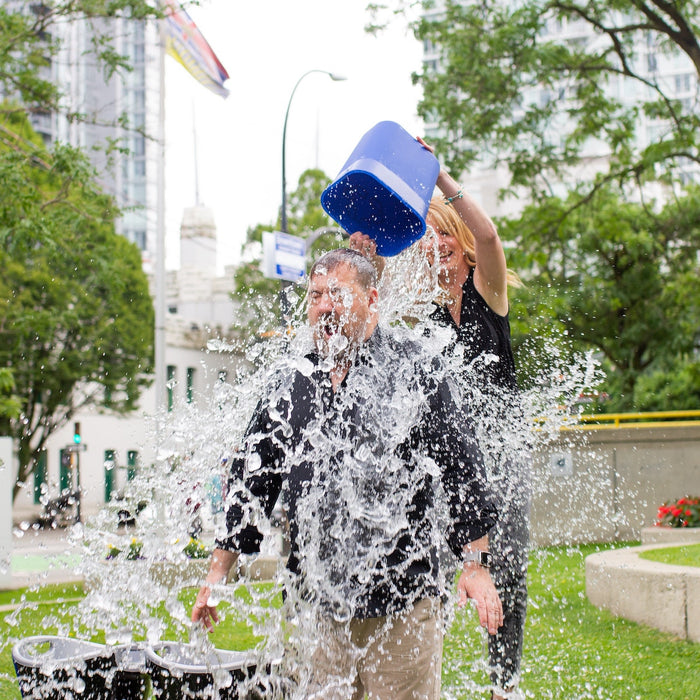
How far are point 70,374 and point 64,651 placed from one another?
25627mm

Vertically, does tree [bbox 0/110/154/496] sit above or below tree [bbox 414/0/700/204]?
below

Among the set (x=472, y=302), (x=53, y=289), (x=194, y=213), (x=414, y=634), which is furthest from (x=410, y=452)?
(x=194, y=213)

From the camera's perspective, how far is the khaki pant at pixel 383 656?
2.55 meters

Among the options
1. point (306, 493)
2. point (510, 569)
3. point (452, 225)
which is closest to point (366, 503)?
point (306, 493)

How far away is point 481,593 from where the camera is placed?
2.49m

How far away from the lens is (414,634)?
2555 mm

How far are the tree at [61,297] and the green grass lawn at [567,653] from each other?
419 cm

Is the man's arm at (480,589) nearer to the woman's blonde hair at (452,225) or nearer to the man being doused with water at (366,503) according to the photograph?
the man being doused with water at (366,503)

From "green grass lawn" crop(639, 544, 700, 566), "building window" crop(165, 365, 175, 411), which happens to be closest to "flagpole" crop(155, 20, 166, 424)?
"building window" crop(165, 365, 175, 411)

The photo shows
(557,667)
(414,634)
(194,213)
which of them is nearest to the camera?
(414,634)

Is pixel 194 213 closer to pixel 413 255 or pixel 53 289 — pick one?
pixel 53 289

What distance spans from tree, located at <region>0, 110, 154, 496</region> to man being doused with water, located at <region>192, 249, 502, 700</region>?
22.1 feet

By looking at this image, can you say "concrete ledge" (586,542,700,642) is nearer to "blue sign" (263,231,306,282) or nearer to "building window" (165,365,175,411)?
"building window" (165,365,175,411)

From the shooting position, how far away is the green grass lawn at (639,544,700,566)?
6020mm
